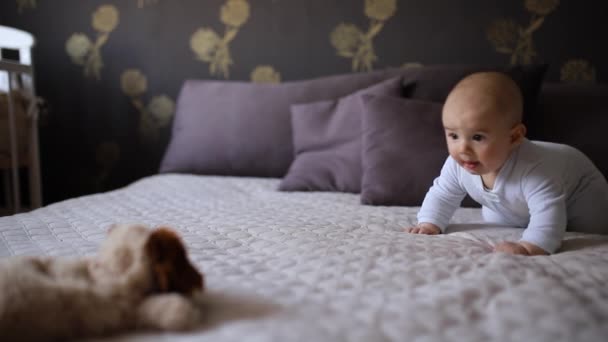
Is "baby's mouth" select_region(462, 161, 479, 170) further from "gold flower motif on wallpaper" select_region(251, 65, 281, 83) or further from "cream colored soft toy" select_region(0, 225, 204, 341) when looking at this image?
"gold flower motif on wallpaper" select_region(251, 65, 281, 83)

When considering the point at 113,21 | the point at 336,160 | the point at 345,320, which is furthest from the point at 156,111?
the point at 345,320

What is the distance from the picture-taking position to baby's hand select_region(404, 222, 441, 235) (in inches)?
40.2

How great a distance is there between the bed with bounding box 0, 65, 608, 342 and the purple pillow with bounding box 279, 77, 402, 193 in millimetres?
116

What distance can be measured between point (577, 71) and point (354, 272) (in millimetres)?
1478

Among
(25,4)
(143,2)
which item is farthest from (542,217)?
(25,4)

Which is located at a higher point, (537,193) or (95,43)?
(95,43)

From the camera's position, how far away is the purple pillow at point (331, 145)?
1.48 metres

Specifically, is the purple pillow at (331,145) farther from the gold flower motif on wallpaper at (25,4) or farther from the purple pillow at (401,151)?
the gold flower motif on wallpaper at (25,4)

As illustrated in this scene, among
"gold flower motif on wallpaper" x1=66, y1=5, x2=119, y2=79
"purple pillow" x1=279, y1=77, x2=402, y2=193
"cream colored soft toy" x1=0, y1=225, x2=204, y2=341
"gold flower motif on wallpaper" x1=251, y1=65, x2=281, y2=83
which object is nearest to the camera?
"cream colored soft toy" x1=0, y1=225, x2=204, y2=341

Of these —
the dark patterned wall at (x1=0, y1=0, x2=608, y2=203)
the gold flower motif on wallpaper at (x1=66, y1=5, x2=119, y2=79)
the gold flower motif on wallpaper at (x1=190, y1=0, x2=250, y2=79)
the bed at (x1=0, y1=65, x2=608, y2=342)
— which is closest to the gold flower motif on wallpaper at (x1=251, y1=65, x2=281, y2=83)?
the dark patterned wall at (x1=0, y1=0, x2=608, y2=203)

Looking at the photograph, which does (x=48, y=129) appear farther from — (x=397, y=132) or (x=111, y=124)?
(x=397, y=132)

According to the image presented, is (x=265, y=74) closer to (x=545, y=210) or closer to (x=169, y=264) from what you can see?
(x=545, y=210)

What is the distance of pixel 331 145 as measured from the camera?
5.11 feet

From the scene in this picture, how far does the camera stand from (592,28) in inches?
67.4
